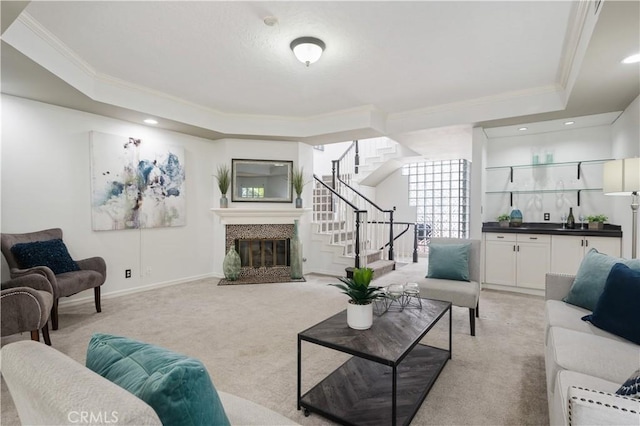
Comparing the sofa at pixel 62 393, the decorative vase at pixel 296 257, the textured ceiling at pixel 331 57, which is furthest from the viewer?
the decorative vase at pixel 296 257

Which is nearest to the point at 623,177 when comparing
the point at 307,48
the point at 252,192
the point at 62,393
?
the point at 307,48

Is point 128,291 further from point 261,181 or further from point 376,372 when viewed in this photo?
point 376,372

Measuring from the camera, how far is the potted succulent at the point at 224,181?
212 inches

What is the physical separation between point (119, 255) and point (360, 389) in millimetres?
3863

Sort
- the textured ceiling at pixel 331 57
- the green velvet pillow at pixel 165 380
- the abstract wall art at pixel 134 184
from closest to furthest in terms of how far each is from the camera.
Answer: the green velvet pillow at pixel 165 380 → the textured ceiling at pixel 331 57 → the abstract wall art at pixel 134 184

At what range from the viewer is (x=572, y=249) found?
424 cm

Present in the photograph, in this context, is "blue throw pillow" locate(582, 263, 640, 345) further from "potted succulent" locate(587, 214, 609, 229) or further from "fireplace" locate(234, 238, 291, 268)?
"fireplace" locate(234, 238, 291, 268)

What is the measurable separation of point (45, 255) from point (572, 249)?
6211 mm

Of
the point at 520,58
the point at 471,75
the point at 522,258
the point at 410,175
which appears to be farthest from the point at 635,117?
the point at 410,175

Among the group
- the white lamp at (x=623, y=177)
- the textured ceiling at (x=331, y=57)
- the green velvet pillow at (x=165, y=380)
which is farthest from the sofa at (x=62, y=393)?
the white lamp at (x=623, y=177)

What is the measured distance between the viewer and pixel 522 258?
4547 mm

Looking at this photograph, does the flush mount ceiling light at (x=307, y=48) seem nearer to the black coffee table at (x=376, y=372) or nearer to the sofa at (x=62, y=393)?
the black coffee table at (x=376, y=372)

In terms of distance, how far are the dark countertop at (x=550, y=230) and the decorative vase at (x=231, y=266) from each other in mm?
3895

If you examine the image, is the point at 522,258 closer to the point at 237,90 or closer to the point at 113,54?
the point at 237,90
